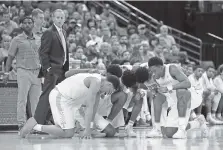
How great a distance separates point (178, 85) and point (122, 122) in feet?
3.80

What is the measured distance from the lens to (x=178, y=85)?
1143 centimetres

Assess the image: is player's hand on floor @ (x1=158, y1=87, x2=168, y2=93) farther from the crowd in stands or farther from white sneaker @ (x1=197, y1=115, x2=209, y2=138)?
the crowd in stands

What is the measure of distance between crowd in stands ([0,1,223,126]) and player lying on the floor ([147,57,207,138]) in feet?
9.61

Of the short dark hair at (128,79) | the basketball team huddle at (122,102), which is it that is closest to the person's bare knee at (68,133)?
the basketball team huddle at (122,102)

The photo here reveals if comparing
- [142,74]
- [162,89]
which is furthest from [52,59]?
[162,89]

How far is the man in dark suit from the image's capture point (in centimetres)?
1136

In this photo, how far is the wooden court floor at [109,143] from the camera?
9.48m

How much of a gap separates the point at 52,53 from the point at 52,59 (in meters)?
0.09

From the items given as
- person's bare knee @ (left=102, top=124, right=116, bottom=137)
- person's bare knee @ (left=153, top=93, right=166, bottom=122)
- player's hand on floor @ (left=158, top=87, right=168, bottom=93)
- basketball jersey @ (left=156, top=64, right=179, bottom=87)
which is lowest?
person's bare knee @ (left=102, top=124, right=116, bottom=137)

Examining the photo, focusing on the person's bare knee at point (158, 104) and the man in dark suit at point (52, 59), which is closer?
the man in dark suit at point (52, 59)

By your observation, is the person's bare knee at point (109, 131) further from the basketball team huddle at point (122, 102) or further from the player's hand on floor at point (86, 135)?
the player's hand on floor at point (86, 135)

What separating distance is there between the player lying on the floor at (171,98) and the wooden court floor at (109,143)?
290 millimetres

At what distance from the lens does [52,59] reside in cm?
1153

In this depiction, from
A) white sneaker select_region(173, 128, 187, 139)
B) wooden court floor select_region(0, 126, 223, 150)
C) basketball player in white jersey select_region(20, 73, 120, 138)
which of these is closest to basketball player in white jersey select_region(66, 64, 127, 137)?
wooden court floor select_region(0, 126, 223, 150)
